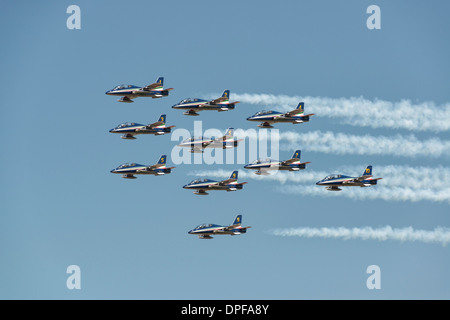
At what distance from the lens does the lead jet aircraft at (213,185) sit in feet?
644

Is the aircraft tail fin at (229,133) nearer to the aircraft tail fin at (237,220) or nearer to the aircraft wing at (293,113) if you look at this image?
the aircraft wing at (293,113)

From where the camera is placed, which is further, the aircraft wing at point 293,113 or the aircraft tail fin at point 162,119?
the aircraft tail fin at point 162,119

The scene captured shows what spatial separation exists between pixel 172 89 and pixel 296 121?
19261 mm

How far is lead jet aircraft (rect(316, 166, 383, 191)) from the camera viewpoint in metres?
194

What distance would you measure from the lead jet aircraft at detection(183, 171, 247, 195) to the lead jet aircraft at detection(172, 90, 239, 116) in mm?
10051

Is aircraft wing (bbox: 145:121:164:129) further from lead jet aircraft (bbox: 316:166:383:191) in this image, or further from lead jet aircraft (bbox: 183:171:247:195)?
lead jet aircraft (bbox: 316:166:383:191)

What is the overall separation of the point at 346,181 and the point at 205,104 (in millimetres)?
24131

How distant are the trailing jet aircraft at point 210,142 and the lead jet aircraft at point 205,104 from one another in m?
3.82

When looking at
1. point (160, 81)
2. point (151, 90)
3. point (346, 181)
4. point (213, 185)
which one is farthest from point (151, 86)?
point (346, 181)

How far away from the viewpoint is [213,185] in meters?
198

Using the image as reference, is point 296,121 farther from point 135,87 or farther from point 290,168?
point 135,87

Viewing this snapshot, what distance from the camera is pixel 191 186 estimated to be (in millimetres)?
199125

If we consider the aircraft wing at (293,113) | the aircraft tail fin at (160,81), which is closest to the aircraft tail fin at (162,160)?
the aircraft tail fin at (160,81)
